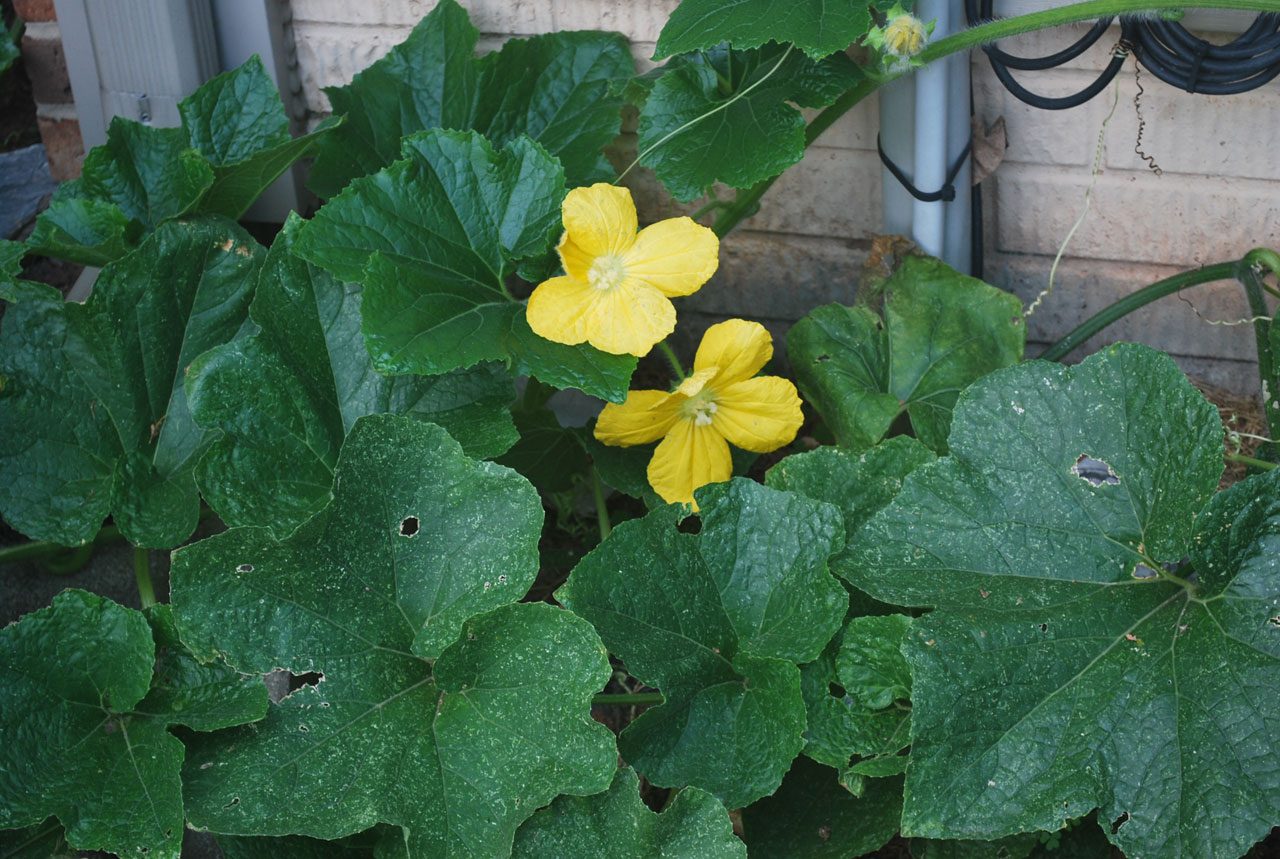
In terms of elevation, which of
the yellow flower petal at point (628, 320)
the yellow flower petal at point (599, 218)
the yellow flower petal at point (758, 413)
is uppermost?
the yellow flower petal at point (599, 218)

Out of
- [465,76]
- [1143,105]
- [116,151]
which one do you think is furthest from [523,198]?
[1143,105]

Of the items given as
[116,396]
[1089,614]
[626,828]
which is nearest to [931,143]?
[1089,614]

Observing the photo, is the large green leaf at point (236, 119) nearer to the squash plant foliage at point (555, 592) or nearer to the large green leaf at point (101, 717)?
the squash plant foliage at point (555, 592)

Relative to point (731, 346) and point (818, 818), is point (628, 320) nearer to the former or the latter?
point (731, 346)

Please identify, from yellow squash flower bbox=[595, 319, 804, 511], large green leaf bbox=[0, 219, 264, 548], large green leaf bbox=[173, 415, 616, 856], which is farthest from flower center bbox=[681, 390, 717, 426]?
large green leaf bbox=[0, 219, 264, 548]

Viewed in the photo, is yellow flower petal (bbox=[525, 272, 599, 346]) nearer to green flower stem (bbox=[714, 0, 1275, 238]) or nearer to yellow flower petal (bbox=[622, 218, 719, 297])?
yellow flower petal (bbox=[622, 218, 719, 297])

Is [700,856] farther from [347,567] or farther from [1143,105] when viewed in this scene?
[1143,105]

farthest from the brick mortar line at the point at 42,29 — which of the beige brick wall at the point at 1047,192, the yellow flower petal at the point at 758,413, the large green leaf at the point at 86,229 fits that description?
the yellow flower petal at the point at 758,413
